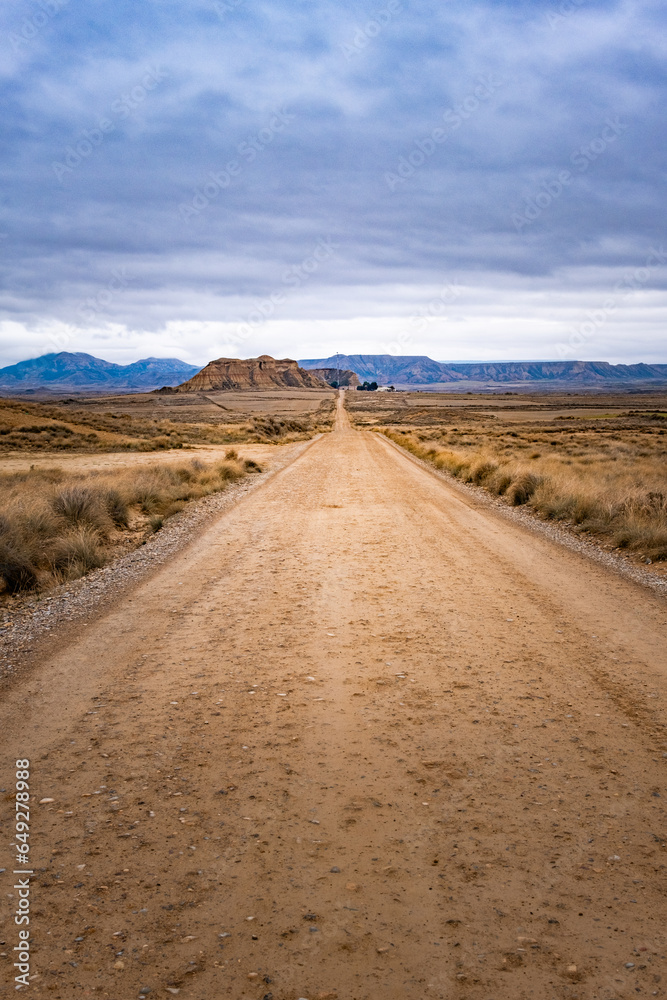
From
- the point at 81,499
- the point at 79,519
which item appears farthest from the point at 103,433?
the point at 79,519

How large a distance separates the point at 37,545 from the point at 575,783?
28.1ft

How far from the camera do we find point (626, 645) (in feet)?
20.0

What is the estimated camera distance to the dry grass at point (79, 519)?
8906mm

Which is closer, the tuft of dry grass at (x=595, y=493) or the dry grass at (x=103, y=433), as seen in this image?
the tuft of dry grass at (x=595, y=493)

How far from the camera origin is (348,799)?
3771 mm

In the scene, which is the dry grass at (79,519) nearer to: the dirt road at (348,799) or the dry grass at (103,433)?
the dirt road at (348,799)

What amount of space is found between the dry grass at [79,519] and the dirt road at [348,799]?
2.45m

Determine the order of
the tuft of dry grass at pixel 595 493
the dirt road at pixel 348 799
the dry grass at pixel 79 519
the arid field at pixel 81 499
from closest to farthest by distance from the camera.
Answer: the dirt road at pixel 348 799, the dry grass at pixel 79 519, the arid field at pixel 81 499, the tuft of dry grass at pixel 595 493

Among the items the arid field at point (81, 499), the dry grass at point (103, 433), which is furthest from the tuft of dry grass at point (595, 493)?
the dry grass at point (103, 433)

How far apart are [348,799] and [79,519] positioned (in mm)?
9397

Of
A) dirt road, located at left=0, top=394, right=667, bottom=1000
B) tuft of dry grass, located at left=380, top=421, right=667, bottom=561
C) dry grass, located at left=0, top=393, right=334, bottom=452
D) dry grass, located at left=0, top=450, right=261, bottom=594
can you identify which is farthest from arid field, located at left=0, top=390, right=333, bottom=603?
tuft of dry grass, located at left=380, top=421, right=667, bottom=561

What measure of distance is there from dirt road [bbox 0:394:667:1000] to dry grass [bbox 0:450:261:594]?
245 centimetres

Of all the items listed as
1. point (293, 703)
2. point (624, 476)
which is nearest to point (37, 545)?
point (293, 703)

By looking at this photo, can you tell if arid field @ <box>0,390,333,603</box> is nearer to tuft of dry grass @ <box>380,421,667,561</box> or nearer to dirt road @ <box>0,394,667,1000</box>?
dirt road @ <box>0,394,667,1000</box>
